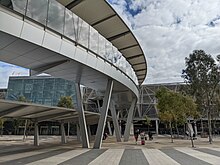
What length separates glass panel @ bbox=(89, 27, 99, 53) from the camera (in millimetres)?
16297

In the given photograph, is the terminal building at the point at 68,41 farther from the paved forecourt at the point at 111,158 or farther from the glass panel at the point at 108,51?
the paved forecourt at the point at 111,158

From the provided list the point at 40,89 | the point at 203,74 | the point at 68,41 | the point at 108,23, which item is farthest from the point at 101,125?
the point at 40,89

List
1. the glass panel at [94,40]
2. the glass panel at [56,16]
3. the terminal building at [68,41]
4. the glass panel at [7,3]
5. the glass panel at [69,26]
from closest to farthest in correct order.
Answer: the glass panel at [7,3] < the terminal building at [68,41] < the glass panel at [56,16] < the glass panel at [69,26] < the glass panel at [94,40]

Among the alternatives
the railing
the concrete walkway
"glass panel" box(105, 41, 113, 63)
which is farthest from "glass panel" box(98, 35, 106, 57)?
the concrete walkway

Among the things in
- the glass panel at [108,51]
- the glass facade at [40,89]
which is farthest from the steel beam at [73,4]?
the glass facade at [40,89]

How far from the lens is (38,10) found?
11.2 m

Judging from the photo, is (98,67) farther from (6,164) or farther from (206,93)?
(206,93)

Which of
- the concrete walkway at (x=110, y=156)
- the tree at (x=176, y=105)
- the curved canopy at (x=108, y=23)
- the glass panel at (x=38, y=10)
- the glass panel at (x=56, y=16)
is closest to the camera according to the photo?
the glass panel at (x=38, y=10)

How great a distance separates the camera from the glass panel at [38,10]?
10766mm

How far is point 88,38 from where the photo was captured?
15930 mm

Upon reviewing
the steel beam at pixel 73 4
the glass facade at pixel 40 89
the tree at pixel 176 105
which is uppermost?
the glass facade at pixel 40 89

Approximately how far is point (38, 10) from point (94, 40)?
6.06 meters

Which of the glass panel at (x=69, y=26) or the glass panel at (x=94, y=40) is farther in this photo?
the glass panel at (x=94, y=40)

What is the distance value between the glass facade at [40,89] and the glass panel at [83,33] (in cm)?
6522
